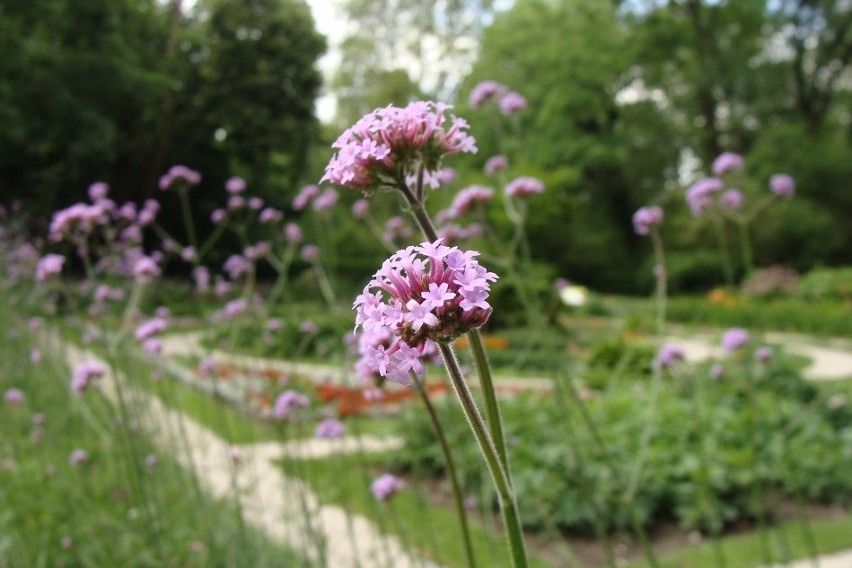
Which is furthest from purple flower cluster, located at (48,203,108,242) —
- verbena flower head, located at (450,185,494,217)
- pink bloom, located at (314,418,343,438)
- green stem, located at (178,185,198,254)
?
verbena flower head, located at (450,185,494,217)

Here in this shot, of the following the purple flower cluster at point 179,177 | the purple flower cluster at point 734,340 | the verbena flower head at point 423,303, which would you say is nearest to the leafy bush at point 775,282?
the purple flower cluster at point 734,340

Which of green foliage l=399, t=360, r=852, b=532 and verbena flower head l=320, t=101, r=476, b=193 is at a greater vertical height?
verbena flower head l=320, t=101, r=476, b=193

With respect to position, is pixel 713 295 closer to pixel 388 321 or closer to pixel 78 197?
pixel 78 197

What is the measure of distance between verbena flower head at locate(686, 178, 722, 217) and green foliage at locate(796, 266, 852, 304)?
1476cm

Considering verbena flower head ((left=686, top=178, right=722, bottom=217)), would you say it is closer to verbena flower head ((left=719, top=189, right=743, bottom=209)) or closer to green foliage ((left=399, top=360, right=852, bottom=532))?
verbena flower head ((left=719, top=189, right=743, bottom=209))

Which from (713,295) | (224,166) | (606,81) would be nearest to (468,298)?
(713,295)

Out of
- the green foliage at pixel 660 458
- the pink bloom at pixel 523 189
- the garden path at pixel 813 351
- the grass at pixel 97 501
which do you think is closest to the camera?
the pink bloom at pixel 523 189

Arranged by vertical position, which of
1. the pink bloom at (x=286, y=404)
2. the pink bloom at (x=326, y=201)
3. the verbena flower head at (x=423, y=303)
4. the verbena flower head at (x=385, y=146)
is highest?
the pink bloom at (x=326, y=201)

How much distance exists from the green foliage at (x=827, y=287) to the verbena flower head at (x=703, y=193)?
581 inches

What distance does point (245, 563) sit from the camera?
9.34 feet

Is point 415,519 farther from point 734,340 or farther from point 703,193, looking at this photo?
point 703,193

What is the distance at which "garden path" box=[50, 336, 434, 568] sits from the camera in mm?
2918

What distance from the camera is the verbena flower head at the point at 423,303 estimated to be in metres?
0.76

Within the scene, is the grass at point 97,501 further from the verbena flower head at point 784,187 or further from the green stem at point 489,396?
the verbena flower head at point 784,187
